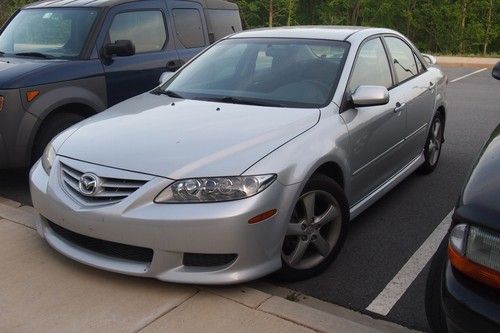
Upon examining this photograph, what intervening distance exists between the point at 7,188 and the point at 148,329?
3135 millimetres

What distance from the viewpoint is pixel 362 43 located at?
15.1 ft

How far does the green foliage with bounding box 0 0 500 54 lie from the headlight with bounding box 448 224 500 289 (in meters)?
19.6

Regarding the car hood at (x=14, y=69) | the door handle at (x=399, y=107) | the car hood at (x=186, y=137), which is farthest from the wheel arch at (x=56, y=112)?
the door handle at (x=399, y=107)

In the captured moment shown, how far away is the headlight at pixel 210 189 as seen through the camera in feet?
10.4

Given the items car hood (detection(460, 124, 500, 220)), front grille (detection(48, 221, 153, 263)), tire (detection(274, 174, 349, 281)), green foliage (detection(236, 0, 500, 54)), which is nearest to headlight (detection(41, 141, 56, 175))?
front grille (detection(48, 221, 153, 263))

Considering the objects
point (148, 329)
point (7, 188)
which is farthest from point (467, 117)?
point (148, 329)

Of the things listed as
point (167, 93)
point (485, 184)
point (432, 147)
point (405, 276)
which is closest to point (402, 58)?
point (432, 147)

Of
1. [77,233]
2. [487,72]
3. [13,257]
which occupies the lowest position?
[487,72]

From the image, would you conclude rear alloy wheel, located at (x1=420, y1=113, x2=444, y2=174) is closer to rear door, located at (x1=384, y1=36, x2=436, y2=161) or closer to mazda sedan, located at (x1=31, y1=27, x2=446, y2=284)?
rear door, located at (x1=384, y1=36, x2=436, y2=161)

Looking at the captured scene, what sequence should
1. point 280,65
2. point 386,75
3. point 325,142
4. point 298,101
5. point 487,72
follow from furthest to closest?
point 487,72, point 386,75, point 280,65, point 298,101, point 325,142

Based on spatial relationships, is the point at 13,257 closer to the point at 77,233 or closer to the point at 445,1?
the point at 77,233

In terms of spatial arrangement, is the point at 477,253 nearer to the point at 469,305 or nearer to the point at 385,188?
the point at 469,305

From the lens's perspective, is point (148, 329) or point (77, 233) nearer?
point (148, 329)

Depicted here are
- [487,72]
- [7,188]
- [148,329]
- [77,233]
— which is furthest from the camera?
[487,72]
